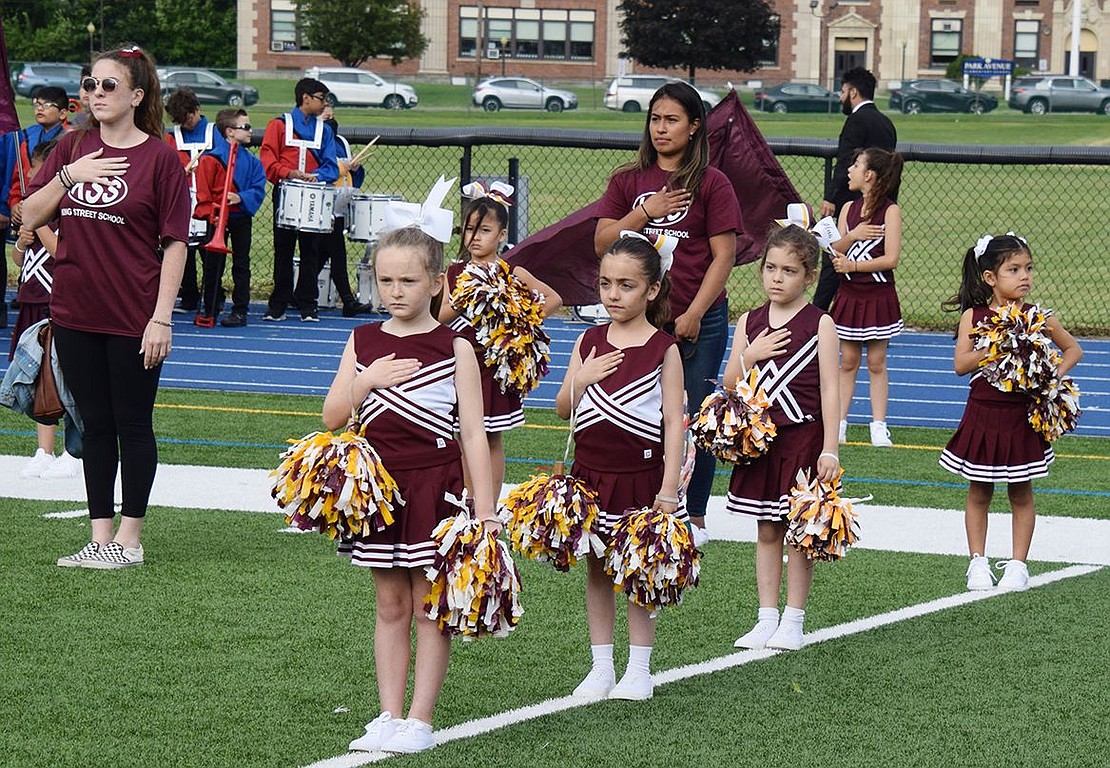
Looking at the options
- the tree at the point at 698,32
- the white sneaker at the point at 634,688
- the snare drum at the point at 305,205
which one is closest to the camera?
the white sneaker at the point at 634,688

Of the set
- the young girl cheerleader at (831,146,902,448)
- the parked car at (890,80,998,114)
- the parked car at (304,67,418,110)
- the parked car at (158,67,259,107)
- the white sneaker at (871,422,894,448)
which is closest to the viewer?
the young girl cheerleader at (831,146,902,448)

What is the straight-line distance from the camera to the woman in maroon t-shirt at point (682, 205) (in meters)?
6.20

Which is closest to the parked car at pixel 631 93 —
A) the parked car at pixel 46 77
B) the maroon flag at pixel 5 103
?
the parked car at pixel 46 77

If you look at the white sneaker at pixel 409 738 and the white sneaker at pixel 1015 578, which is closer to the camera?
the white sneaker at pixel 409 738

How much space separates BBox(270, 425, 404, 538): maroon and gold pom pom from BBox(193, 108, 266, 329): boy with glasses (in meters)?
8.76

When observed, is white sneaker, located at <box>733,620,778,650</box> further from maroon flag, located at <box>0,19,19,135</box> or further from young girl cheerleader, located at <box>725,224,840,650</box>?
maroon flag, located at <box>0,19,19,135</box>

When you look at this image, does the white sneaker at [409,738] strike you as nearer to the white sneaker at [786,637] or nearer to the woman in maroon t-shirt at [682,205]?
the white sneaker at [786,637]

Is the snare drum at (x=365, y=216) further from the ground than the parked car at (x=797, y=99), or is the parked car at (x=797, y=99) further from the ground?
the parked car at (x=797, y=99)

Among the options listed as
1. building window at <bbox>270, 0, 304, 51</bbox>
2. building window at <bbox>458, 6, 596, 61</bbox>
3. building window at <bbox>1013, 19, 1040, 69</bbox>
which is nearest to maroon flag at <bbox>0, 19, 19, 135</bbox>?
building window at <bbox>270, 0, 304, 51</bbox>

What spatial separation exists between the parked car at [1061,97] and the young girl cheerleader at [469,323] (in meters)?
51.3

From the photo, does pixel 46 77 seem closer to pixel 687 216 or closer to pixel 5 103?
pixel 5 103

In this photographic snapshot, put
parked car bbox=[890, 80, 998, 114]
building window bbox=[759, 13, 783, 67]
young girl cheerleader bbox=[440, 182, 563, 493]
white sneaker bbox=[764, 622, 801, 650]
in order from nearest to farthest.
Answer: white sneaker bbox=[764, 622, 801, 650]
young girl cheerleader bbox=[440, 182, 563, 493]
parked car bbox=[890, 80, 998, 114]
building window bbox=[759, 13, 783, 67]

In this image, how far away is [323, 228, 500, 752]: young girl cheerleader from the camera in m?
4.39

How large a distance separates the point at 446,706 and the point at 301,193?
356 inches
